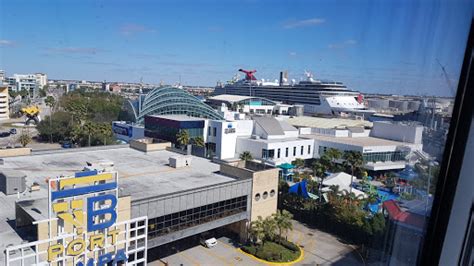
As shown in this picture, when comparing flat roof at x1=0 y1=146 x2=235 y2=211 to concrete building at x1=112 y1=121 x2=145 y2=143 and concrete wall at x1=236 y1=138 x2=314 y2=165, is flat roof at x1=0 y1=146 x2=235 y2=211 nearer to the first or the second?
concrete wall at x1=236 y1=138 x2=314 y2=165

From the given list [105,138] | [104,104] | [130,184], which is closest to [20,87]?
→ [104,104]

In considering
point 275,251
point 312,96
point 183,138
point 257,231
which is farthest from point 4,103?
point 275,251

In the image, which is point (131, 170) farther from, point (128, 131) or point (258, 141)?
point (128, 131)

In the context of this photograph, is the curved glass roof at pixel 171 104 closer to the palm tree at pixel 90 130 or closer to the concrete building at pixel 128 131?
the concrete building at pixel 128 131

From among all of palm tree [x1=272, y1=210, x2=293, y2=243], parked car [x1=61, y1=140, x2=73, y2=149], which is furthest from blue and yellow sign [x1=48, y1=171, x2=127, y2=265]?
parked car [x1=61, y1=140, x2=73, y2=149]

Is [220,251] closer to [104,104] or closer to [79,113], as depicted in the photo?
[79,113]

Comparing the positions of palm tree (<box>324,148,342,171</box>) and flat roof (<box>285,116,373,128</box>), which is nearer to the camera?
palm tree (<box>324,148,342,171</box>)
